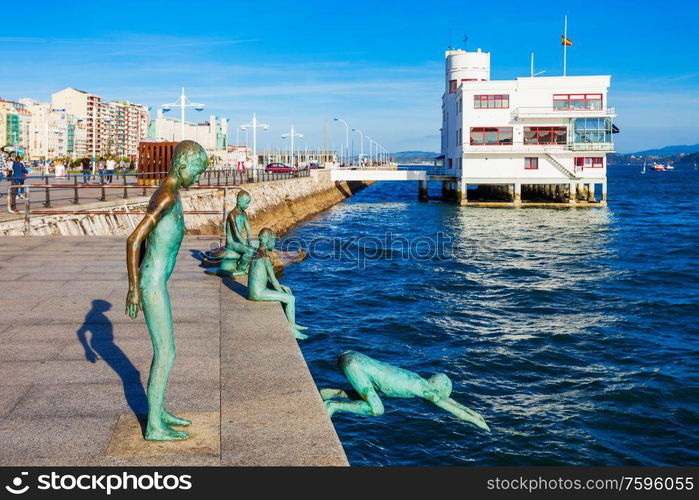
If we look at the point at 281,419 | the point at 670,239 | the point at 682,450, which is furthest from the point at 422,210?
Result: the point at 281,419

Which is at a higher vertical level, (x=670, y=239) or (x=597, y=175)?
(x=597, y=175)

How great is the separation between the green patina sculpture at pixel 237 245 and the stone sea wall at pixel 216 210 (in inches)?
212

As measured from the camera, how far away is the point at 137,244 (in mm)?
5141

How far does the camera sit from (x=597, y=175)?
61.6m

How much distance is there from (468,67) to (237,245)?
65048mm

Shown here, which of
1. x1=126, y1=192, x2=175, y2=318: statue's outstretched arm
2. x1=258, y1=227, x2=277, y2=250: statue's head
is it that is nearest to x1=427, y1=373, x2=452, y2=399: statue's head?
x1=126, y1=192, x2=175, y2=318: statue's outstretched arm

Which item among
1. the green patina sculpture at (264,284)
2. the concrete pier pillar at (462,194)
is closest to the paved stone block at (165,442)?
the green patina sculpture at (264,284)

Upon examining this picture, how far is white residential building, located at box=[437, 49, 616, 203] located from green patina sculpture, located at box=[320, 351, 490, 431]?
5586 cm

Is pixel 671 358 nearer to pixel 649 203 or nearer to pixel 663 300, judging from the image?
pixel 663 300

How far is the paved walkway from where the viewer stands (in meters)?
5.30

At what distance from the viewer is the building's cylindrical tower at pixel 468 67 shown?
72.6m

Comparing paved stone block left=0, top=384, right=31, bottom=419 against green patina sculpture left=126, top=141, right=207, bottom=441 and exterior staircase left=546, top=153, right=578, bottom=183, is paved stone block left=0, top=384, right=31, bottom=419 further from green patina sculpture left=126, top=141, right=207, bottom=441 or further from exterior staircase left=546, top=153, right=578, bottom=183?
exterior staircase left=546, top=153, right=578, bottom=183

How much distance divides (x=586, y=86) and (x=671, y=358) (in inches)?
2000

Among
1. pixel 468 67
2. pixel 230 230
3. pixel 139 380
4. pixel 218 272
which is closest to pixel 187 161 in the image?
pixel 139 380
